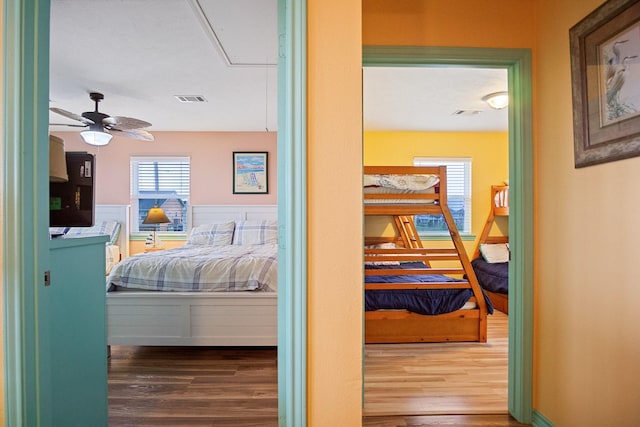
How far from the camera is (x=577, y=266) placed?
1.55m

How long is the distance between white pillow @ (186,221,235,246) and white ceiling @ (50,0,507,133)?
1.41m

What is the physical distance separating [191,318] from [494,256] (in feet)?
Result: 13.0

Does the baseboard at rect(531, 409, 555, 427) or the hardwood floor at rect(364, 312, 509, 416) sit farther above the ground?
the baseboard at rect(531, 409, 555, 427)

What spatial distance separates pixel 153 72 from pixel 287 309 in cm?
288

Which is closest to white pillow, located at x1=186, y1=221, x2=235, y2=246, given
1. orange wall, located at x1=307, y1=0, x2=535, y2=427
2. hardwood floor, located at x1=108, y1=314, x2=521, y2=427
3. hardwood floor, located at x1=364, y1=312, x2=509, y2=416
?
hardwood floor, located at x1=108, y1=314, x2=521, y2=427

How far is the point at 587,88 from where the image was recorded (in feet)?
4.76

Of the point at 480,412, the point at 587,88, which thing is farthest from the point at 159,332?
the point at 587,88

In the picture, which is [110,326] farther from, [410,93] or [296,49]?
[410,93]

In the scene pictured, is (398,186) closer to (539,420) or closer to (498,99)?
(498,99)

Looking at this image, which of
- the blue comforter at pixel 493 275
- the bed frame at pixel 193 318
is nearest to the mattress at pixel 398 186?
the bed frame at pixel 193 318

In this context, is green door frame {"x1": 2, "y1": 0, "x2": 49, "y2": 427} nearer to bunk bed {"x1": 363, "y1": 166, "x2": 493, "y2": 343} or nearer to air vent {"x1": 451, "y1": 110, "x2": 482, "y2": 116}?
bunk bed {"x1": 363, "y1": 166, "x2": 493, "y2": 343}

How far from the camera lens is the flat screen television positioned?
5.19 feet

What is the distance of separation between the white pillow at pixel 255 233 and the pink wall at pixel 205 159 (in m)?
0.71

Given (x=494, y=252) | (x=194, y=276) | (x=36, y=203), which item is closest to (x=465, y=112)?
(x=494, y=252)
